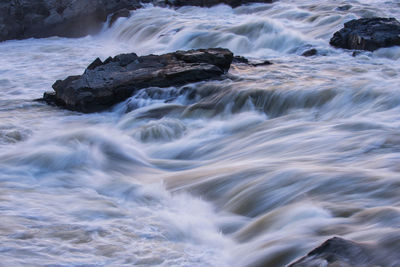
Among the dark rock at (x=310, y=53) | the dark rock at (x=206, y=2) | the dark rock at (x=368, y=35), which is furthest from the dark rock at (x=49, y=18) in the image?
the dark rock at (x=368, y=35)

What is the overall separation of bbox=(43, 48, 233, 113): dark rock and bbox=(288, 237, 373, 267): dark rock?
6176mm

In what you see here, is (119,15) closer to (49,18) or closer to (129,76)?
(49,18)

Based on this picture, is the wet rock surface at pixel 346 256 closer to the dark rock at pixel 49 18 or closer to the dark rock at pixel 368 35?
the dark rock at pixel 368 35

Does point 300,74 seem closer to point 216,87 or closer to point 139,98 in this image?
point 216,87

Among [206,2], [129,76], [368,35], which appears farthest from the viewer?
[206,2]

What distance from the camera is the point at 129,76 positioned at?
8836 mm

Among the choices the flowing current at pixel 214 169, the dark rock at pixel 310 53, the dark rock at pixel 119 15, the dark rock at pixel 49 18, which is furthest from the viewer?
the dark rock at pixel 119 15

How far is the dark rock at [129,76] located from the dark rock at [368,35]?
3.37m

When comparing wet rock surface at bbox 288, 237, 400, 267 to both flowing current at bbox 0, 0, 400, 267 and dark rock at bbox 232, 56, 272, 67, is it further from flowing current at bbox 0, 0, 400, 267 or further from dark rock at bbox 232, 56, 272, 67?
dark rock at bbox 232, 56, 272, 67

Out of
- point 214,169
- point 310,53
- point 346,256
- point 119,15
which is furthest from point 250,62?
point 119,15

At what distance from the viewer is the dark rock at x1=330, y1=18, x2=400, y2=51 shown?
10.6 meters

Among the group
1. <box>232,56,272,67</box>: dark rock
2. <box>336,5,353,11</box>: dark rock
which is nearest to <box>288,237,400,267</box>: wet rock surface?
<box>232,56,272,67</box>: dark rock

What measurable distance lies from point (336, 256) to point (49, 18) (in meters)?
17.4

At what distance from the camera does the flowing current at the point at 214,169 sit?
3736 mm
